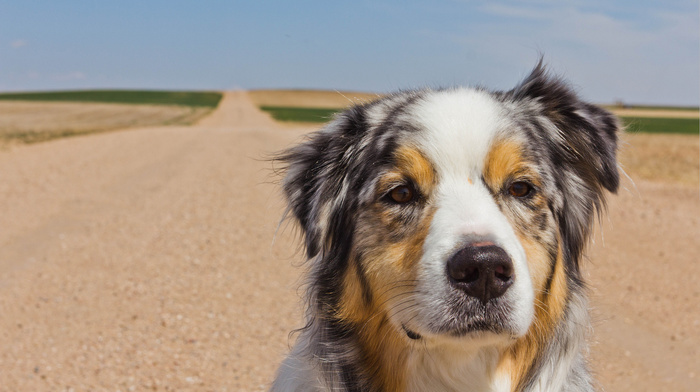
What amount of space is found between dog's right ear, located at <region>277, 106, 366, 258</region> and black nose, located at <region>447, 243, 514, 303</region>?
3.49 feet

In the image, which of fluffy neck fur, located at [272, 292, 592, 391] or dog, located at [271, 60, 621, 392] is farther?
fluffy neck fur, located at [272, 292, 592, 391]

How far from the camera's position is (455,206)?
3330 millimetres

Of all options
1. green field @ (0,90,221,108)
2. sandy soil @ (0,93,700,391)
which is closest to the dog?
sandy soil @ (0,93,700,391)

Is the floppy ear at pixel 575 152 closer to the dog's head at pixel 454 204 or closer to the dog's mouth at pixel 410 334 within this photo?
the dog's head at pixel 454 204

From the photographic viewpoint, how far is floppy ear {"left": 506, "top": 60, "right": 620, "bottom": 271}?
3.90m

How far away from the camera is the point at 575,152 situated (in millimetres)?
4031

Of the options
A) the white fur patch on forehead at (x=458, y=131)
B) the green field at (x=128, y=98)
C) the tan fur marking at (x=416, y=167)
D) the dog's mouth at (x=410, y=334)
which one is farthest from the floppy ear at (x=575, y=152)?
the green field at (x=128, y=98)

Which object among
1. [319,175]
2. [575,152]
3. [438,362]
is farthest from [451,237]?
[575,152]

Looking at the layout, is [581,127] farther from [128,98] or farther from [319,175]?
[128,98]

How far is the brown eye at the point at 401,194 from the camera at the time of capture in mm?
3549

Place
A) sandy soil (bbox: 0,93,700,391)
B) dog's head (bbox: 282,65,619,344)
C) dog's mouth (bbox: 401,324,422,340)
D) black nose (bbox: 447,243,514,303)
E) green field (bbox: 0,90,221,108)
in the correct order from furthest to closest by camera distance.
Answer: green field (bbox: 0,90,221,108), sandy soil (bbox: 0,93,700,391), dog's mouth (bbox: 401,324,422,340), dog's head (bbox: 282,65,619,344), black nose (bbox: 447,243,514,303)

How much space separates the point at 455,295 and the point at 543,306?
0.77 meters

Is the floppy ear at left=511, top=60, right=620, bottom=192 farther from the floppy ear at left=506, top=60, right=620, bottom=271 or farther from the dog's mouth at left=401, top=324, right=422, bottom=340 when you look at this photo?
the dog's mouth at left=401, top=324, right=422, bottom=340

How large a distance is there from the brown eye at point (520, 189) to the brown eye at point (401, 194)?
56 cm
